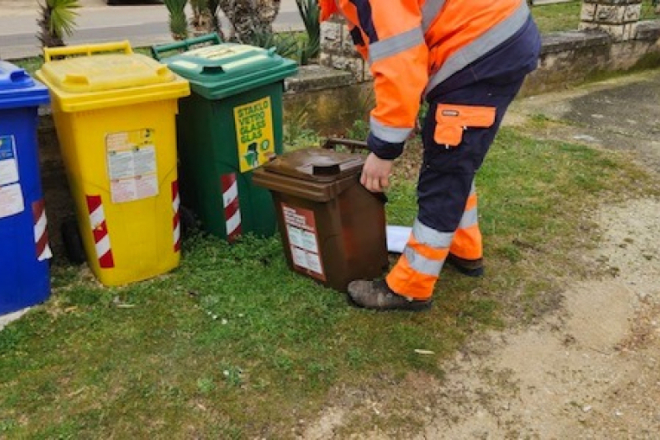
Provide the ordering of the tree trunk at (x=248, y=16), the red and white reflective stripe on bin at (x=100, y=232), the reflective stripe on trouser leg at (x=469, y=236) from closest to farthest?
the red and white reflective stripe on bin at (x=100, y=232)
the reflective stripe on trouser leg at (x=469, y=236)
the tree trunk at (x=248, y=16)

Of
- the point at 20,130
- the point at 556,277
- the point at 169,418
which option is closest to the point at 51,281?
the point at 20,130

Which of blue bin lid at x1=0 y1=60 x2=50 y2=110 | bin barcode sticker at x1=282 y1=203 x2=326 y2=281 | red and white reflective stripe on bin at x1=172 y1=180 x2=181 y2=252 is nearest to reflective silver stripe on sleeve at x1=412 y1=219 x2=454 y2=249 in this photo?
bin barcode sticker at x1=282 y1=203 x2=326 y2=281

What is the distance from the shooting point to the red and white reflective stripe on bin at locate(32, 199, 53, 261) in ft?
10.1

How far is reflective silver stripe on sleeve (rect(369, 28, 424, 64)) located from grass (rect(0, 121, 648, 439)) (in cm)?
122

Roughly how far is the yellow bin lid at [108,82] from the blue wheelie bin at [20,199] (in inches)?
5.2

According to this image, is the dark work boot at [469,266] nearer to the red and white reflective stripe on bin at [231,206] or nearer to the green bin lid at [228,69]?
the red and white reflective stripe on bin at [231,206]

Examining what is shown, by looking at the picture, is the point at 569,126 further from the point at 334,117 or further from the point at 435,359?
the point at 435,359

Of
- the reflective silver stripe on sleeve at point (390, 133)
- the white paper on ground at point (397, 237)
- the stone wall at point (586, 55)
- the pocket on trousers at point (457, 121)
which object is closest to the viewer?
the reflective silver stripe on sleeve at point (390, 133)

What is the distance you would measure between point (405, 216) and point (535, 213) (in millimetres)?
821

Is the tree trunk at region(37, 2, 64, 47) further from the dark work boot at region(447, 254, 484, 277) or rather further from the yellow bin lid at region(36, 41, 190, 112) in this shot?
the dark work boot at region(447, 254, 484, 277)

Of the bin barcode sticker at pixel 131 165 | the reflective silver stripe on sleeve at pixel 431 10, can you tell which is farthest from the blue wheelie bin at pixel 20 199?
the reflective silver stripe on sleeve at pixel 431 10

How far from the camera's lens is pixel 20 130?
2.89m

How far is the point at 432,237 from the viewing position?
9.93ft

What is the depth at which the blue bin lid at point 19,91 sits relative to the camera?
275cm
